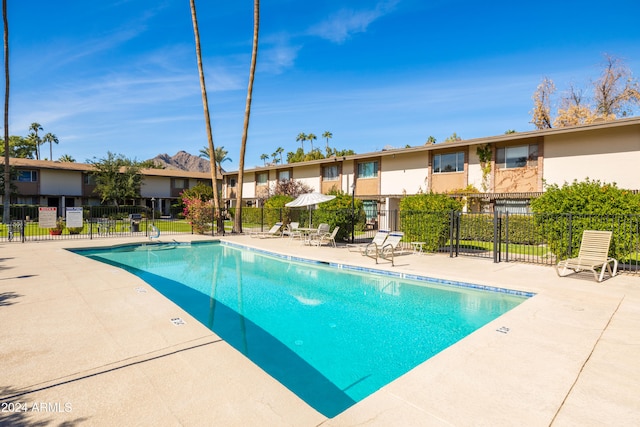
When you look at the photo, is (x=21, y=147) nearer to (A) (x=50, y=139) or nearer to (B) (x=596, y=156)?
(A) (x=50, y=139)

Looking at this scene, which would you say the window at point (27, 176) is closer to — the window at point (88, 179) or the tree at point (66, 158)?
the window at point (88, 179)

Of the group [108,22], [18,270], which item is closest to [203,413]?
[18,270]

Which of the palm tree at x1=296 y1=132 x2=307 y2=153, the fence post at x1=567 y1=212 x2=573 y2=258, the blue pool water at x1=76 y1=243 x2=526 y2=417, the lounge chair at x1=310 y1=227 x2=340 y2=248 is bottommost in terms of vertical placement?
the blue pool water at x1=76 y1=243 x2=526 y2=417

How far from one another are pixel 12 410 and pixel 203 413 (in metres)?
1.63

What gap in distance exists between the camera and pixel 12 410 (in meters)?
2.96

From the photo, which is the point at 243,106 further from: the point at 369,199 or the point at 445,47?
the point at 445,47

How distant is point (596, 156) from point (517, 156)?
3718mm

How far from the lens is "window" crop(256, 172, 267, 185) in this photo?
38719 mm

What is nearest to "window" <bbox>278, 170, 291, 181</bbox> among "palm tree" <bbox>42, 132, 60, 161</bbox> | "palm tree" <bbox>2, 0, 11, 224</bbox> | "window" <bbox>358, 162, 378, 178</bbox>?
"window" <bbox>358, 162, 378, 178</bbox>

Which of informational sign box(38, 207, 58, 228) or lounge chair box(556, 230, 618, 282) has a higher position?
informational sign box(38, 207, 58, 228)

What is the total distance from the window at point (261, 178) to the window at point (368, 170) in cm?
Result: 1337

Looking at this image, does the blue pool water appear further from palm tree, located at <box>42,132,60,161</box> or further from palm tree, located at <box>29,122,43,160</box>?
palm tree, located at <box>42,132,60,161</box>

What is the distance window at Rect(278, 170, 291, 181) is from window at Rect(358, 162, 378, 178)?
8680 mm

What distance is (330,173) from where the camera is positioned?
3155cm
